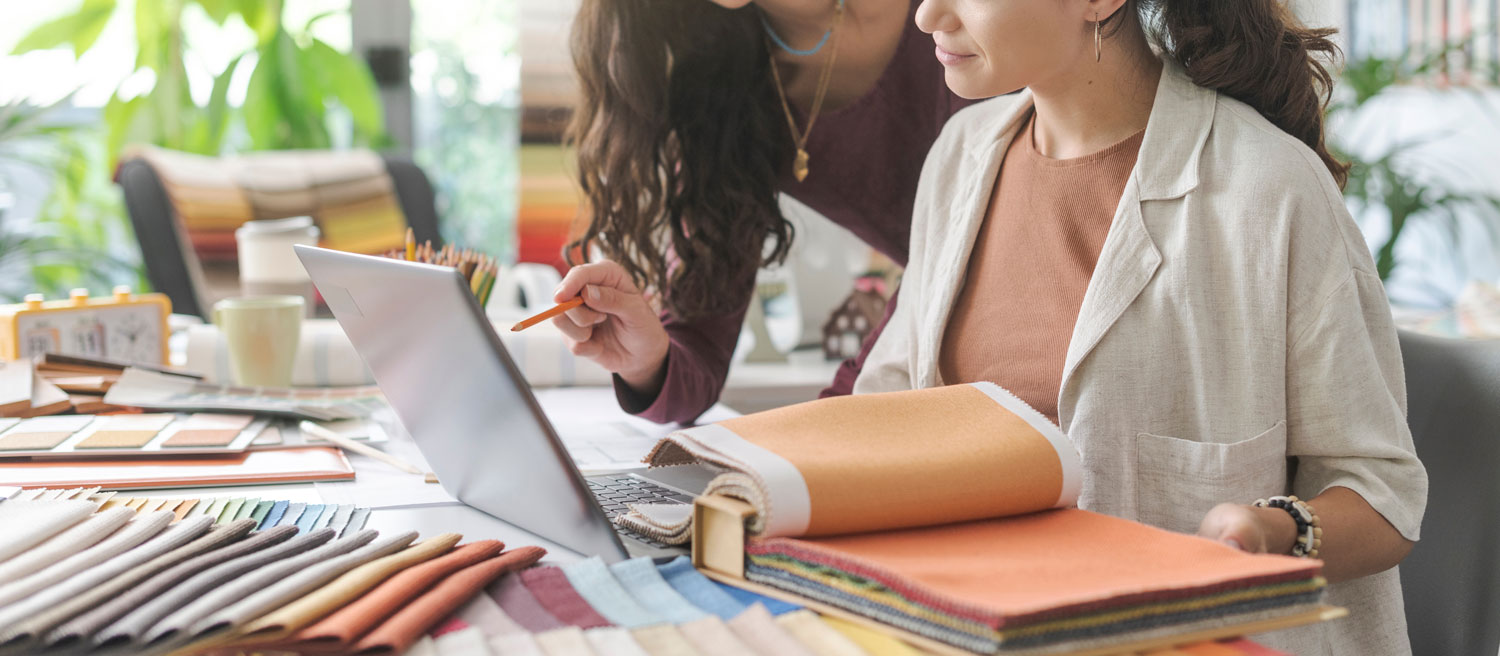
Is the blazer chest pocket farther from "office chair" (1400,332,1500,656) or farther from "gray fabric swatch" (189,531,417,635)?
"gray fabric swatch" (189,531,417,635)

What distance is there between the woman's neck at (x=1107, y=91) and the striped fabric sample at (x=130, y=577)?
0.74 m

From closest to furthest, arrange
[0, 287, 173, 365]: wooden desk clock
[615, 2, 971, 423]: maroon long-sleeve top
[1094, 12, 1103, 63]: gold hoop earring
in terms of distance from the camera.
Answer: [1094, 12, 1103, 63]: gold hoop earring → [0, 287, 173, 365]: wooden desk clock → [615, 2, 971, 423]: maroon long-sleeve top

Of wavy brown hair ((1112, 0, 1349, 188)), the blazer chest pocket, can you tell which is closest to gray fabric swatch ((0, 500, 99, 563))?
the blazer chest pocket

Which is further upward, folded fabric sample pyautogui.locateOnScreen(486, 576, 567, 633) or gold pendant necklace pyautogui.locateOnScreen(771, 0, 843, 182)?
gold pendant necklace pyautogui.locateOnScreen(771, 0, 843, 182)

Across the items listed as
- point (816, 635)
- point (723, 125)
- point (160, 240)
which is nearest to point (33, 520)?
point (816, 635)

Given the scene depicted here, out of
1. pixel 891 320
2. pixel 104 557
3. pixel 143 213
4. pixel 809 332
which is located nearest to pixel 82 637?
pixel 104 557

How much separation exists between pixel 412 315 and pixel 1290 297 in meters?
0.64

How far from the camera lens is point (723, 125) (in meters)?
1.47

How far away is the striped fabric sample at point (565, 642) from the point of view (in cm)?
55

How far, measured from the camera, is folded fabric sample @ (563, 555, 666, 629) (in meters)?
0.61

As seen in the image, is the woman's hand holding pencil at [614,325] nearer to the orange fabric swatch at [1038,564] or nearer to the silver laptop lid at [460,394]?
the silver laptop lid at [460,394]

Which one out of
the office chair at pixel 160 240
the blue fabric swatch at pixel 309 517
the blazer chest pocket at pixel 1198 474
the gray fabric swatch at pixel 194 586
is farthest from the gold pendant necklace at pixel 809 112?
the office chair at pixel 160 240

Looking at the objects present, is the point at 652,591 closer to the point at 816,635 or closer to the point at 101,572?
the point at 816,635

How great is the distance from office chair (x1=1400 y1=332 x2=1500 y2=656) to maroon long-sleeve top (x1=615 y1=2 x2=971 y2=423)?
600mm
